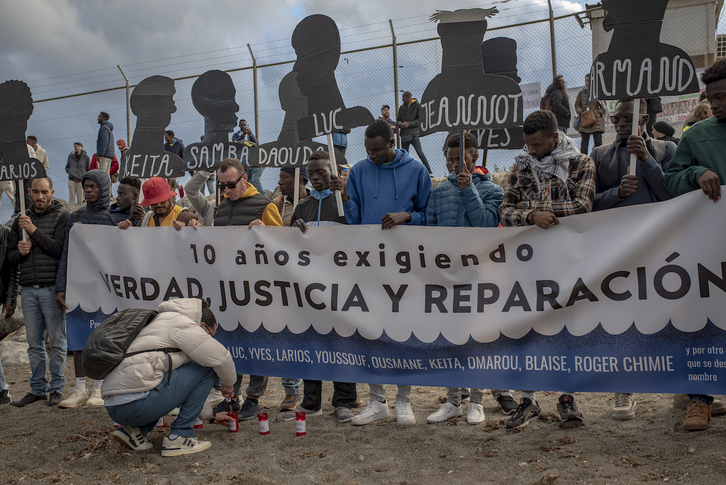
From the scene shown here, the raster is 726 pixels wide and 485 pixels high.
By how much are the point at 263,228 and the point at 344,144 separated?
6.99ft

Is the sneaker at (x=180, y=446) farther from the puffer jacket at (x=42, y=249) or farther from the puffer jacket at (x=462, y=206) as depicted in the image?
the puffer jacket at (x=42, y=249)

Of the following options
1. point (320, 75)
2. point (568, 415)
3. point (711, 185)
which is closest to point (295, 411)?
point (568, 415)

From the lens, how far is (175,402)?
3.89 meters

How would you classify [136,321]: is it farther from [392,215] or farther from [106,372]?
[392,215]

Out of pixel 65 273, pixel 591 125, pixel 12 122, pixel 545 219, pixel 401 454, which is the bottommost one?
pixel 401 454

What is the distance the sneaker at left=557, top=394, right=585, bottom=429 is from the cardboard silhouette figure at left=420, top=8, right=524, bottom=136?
2.07m

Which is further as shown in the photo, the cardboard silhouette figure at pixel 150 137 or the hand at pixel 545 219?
the cardboard silhouette figure at pixel 150 137

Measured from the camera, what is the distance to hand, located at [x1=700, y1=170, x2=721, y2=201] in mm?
3512

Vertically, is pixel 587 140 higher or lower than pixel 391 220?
higher

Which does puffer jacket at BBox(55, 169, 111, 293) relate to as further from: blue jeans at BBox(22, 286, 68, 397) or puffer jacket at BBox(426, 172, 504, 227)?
puffer jacket at BBox(426, 172, 504, 227)

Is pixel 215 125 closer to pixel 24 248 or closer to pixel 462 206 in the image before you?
pixel 24 248

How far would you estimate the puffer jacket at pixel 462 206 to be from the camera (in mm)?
4352

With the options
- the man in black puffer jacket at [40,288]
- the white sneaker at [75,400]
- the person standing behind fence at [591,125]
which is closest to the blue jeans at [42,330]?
the man in black puffer jacket at [40,288]

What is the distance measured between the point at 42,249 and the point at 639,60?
556 cm
